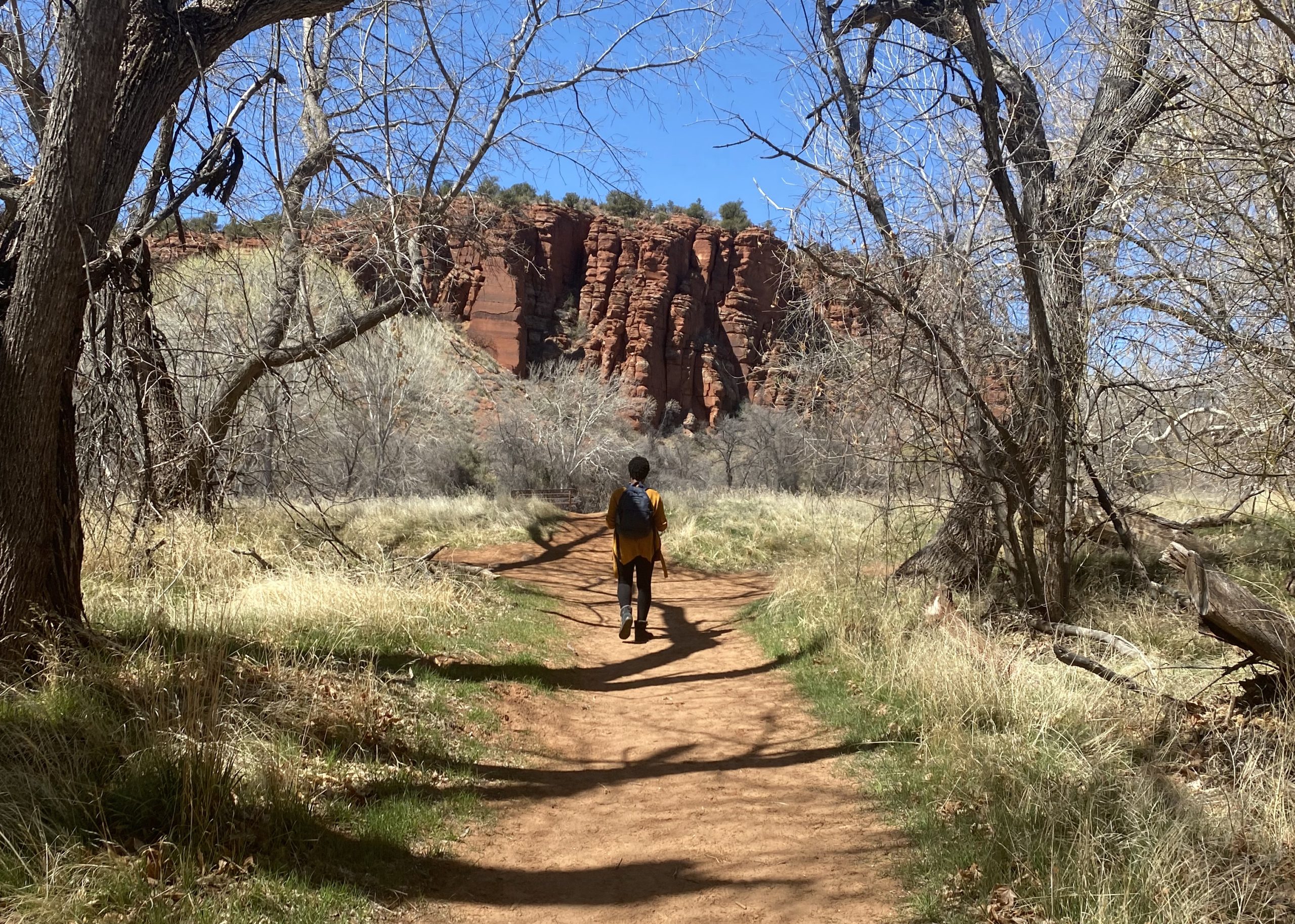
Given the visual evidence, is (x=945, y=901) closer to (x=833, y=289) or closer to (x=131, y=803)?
(x=131, y=803)

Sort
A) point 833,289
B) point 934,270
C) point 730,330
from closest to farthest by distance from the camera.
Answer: point 934,270
point 833,289
point 730,330

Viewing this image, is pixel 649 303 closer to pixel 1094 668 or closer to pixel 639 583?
pixel 639 583

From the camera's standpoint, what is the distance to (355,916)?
333 centimetres

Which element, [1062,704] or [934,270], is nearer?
[1062,704]

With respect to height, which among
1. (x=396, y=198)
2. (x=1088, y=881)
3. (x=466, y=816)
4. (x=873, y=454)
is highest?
(x=396, y=198)

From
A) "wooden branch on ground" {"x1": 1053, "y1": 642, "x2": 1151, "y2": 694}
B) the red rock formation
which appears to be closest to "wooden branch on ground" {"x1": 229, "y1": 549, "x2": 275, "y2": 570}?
"wooden branch on ground" {"x1": 1053, "y1": 642, "x2": 1151, "y2": 694}

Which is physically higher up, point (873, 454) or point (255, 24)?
point (255, 24)

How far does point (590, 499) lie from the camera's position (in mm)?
35219

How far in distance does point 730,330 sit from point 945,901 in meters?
70.5

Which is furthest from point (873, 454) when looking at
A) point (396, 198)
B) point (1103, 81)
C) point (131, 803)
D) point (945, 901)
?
point (131, 803)

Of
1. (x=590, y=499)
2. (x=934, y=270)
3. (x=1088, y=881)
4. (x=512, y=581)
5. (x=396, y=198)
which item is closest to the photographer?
(x=1088, y=881)

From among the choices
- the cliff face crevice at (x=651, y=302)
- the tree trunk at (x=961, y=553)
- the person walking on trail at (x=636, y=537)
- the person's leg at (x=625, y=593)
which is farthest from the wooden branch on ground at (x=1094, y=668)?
the cliff face crevice at (x=651, y=302)

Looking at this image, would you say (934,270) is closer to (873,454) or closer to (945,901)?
(873,454)

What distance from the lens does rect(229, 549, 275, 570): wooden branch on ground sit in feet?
26.5
